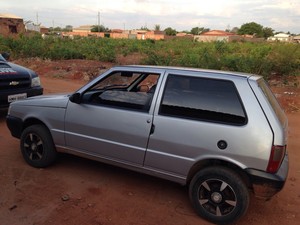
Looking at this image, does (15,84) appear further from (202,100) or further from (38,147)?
(202,100)

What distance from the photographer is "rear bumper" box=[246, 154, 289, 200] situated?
3141mm

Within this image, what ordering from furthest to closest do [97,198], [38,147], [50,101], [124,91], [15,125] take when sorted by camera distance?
1. [15,125]
2. [38,147]
3. [50,101]
4. [124,91]
5. [97,198]

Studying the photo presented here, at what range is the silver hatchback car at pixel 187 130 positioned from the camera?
3189 mm

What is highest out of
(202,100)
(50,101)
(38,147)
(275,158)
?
(202,100)

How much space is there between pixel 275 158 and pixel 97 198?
82.0 inches

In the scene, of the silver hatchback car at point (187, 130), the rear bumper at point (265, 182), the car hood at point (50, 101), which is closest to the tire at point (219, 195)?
the silver hatchback car at point (187, 130)

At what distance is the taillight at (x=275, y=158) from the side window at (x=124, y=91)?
57.3 inches

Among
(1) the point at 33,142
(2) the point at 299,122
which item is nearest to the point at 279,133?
(1) the point at 33,142

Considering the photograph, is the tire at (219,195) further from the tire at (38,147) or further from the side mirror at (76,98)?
the tire at (38,147)

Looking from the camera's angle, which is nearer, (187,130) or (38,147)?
(187,130)

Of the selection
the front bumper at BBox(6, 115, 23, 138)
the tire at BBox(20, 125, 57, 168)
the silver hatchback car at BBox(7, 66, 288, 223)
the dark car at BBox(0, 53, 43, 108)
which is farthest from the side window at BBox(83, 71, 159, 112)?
the dark car at BBox(0, 53, 43, 108)

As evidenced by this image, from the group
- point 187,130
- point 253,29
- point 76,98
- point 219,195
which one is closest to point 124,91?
point 76,98

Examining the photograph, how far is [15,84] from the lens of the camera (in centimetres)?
673

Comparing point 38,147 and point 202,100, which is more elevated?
point 202,100
